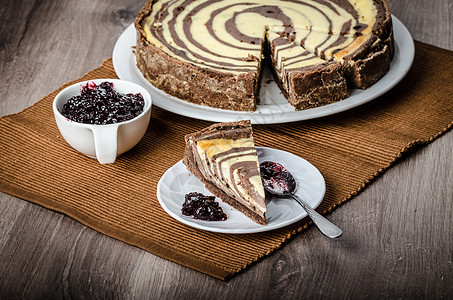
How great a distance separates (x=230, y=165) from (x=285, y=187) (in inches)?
9.6

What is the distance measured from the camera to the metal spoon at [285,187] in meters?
2.21

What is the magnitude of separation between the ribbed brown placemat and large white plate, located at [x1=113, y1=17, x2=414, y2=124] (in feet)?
0.35

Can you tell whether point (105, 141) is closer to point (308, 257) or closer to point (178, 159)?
point (178, 159)

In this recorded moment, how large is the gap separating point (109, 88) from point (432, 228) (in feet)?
5.17

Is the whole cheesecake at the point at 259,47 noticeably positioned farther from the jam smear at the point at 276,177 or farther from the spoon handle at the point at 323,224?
the spoon handle at the point at 323,224

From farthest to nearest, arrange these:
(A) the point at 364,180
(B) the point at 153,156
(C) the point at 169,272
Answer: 1. (B) the point at 153,156
2. (A) the point at 364,180
3. (C) the point at 169,272

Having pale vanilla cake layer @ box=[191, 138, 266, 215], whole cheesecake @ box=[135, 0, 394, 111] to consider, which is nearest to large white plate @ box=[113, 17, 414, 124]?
whole cheesecake @ box=[135, 0, 394, 111]

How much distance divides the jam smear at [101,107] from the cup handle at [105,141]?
0.07 metres

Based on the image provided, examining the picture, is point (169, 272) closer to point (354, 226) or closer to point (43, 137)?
point (354, 226)

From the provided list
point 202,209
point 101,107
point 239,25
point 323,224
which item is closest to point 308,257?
point 323,224

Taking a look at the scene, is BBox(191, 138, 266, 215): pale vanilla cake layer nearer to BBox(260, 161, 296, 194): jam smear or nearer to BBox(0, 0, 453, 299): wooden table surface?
BBox(260, 161, 296, 194): jam smear

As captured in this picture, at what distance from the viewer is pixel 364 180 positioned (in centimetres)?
256

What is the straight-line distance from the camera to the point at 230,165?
2.39 m

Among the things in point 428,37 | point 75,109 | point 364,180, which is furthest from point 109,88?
point 428,37
